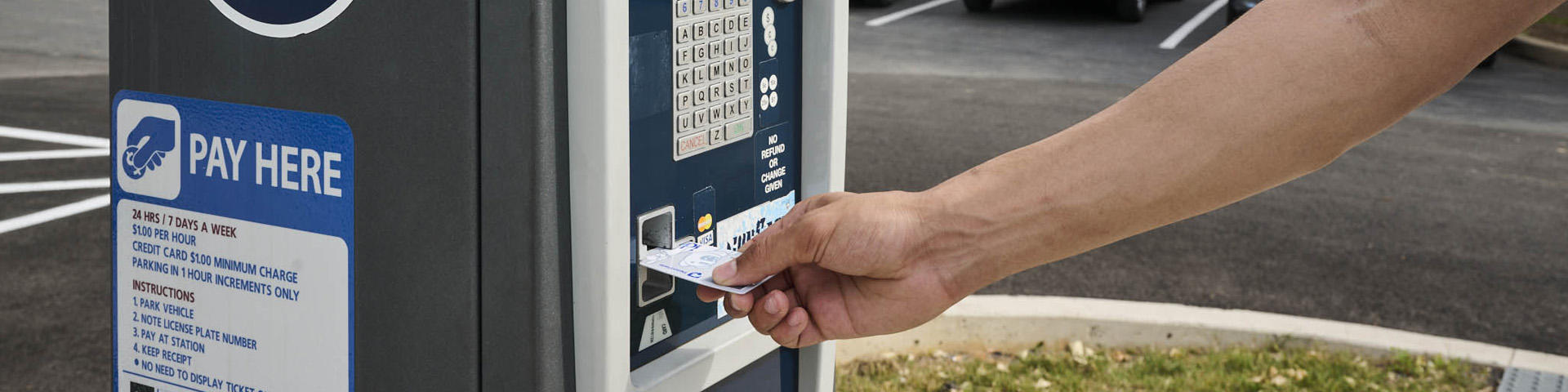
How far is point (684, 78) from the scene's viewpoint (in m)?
1.66

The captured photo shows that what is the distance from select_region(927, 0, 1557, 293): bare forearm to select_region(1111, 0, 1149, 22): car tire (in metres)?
13.5

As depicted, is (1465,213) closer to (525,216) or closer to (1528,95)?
(1528,95)

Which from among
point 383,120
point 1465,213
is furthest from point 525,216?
point 1465,213

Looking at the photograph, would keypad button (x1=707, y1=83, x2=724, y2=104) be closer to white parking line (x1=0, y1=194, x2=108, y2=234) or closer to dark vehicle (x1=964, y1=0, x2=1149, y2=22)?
white parking line (x1=0, y1=194, x2=108, y2=234)

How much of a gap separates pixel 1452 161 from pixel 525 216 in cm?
682

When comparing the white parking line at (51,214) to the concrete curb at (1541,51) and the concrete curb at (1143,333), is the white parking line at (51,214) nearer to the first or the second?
the concrete curb at (1143,333)

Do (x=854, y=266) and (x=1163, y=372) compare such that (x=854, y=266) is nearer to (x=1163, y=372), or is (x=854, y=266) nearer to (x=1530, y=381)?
(x=1163, y=372)

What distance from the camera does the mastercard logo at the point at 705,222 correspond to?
68.7 inches

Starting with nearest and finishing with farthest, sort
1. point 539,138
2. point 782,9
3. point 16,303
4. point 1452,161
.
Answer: point 539,138
point 782,9
point 16,303
point 1452,161

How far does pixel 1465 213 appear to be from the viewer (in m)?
6.02

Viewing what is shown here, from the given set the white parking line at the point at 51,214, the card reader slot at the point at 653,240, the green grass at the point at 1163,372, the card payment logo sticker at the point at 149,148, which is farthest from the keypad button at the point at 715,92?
the white parking line at the point at 51,214

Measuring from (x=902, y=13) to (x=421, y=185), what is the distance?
13.8 meters

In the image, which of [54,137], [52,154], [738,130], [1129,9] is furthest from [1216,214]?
[1129,9]

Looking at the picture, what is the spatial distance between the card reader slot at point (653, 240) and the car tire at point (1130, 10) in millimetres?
13504
